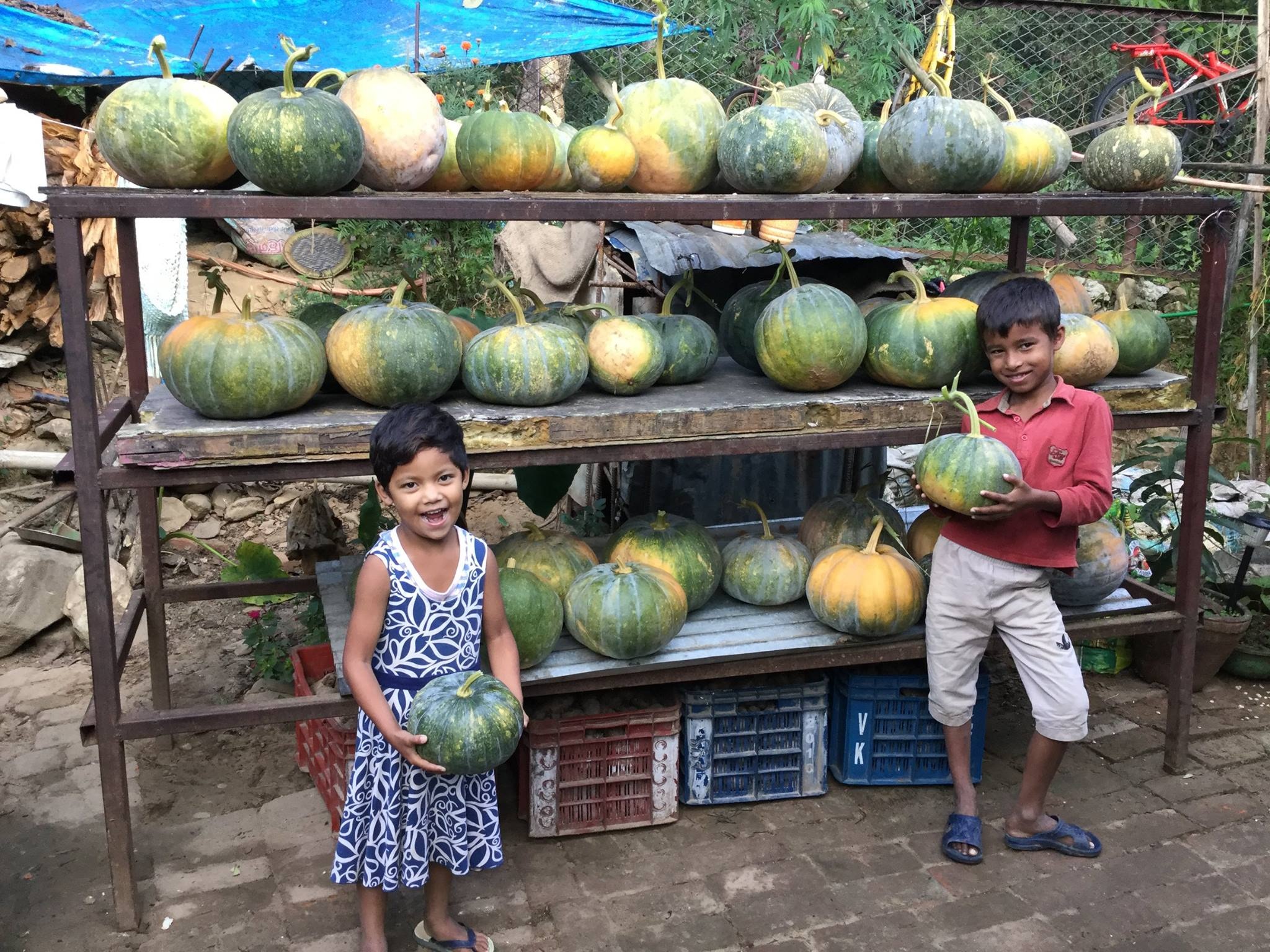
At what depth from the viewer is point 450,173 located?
3.48 metres

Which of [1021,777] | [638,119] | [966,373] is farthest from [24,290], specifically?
[1021,777]

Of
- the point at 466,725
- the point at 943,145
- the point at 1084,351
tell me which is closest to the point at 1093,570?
the point at 1084,351

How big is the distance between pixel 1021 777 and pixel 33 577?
4.74 metres

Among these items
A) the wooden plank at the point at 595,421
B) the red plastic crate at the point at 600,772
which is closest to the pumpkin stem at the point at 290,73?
the wooden plank at the point at 595,421

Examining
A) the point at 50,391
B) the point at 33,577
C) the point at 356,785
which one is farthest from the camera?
the point at 50,391

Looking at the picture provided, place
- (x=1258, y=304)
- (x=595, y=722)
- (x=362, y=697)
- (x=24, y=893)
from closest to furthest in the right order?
(x=362, y=697) < (x=24, y=893) < (x=595, y=722) < (x=1258, y=304)

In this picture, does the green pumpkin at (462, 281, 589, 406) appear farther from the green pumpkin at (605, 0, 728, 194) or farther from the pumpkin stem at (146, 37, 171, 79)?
the pumpkin stem at (146, 37, 171, 79)

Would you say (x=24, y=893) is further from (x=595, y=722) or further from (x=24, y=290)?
(x=24, y=290)

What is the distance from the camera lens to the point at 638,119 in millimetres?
3500

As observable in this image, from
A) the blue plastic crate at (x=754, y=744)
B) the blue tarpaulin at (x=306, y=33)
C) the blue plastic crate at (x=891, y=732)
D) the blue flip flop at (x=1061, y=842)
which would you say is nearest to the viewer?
the blue flip flop at (x=1061, y=842)

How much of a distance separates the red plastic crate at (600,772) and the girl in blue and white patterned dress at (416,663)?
632 millimetres

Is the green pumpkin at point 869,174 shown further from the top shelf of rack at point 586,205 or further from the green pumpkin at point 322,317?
the green pumpkin at point 322,317

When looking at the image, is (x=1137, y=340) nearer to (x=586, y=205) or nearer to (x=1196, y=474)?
(x=1196, y=474)

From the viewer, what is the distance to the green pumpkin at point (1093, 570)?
395cm
